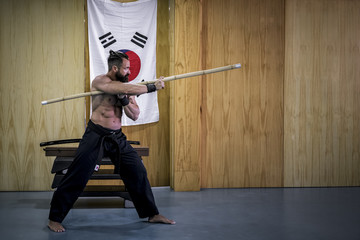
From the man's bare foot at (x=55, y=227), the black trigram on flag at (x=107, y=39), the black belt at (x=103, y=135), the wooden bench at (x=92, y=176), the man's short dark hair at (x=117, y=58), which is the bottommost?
the man's bare foot at (x=55, y=227)

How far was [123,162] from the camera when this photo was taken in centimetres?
344

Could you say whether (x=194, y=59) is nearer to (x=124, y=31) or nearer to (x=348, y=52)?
(x=124, y=31)

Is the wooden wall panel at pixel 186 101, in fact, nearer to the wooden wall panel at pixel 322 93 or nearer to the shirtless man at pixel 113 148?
the wooden wall panel at pixel 322 93

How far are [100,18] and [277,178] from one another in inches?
125

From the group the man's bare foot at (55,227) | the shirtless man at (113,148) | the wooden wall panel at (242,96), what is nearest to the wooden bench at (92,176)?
the shirtless man at (113,148)

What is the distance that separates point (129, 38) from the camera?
513 cm

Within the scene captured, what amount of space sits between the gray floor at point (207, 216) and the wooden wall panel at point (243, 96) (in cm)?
36

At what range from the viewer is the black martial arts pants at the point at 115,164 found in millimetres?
3270

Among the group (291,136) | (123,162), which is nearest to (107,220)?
(123,162)

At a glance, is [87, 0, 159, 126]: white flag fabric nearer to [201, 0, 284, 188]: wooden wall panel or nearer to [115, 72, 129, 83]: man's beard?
[201, 0, 284, 188]: wooden wall panel

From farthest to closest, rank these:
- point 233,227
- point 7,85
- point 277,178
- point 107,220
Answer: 1. point 277,178
2. point 7,85
3. point 107,220
4. point 233,227

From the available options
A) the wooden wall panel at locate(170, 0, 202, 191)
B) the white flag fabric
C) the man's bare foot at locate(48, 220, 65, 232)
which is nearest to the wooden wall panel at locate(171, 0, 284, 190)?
the wooden wall panel at locate(170, 0, 202, 191)

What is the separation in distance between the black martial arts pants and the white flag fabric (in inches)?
68.0

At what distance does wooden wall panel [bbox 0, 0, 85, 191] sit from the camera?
5.01m
